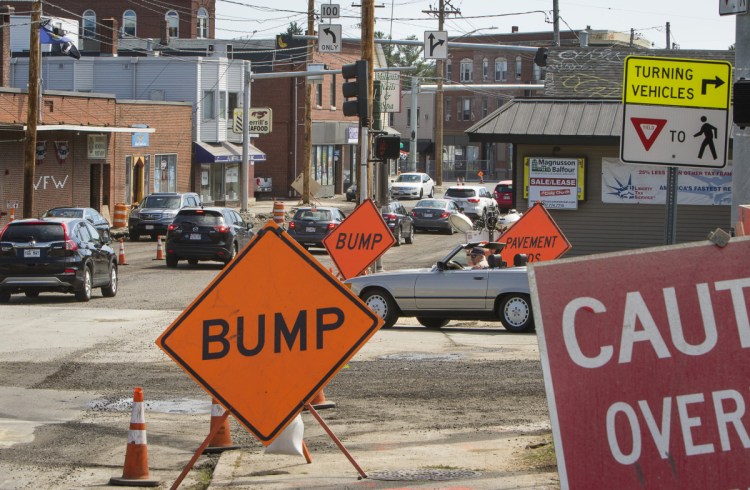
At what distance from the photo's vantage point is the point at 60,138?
1834 inches

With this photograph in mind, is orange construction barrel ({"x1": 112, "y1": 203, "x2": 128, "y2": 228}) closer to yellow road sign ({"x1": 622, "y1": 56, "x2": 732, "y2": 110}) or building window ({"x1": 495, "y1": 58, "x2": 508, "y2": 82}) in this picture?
yellow road sign ({"x1": 622, "y1": 56, "x2": 732, "y2": 110})

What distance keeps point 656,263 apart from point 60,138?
Answer: 44.4m

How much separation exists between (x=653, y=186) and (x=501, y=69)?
7392 cm

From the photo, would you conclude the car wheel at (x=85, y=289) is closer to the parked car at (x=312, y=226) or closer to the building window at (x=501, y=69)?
the parked car at (x=312, y=226)

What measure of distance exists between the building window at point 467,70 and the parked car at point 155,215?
61.8m

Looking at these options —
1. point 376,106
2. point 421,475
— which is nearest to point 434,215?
point 376,106

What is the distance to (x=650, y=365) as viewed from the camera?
4281 millimetres

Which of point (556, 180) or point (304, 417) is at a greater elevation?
point (556, 180)

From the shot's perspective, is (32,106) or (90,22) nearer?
(32,106)

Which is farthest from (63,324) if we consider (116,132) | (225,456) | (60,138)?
(116,132)

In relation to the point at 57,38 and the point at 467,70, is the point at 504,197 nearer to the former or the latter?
the point at 57,38

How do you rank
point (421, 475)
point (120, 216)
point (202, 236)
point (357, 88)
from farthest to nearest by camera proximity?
point (120, 216), point (202, 236), point (357, 88), point (421, 475)

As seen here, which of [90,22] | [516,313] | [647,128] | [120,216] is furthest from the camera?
[90,22]

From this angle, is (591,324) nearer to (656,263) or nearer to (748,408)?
(656,263)
